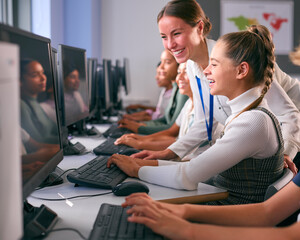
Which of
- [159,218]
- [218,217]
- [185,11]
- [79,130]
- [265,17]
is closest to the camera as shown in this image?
[159,218]

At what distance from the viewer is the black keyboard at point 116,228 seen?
90 centimetres

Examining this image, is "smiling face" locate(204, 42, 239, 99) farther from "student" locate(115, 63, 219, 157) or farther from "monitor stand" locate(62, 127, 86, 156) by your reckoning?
"monitor stand" locate(62, 127, 86, 156)

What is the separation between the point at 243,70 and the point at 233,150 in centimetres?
35

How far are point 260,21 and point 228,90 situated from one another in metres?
4.42

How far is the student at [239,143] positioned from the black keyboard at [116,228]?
0.37 metres

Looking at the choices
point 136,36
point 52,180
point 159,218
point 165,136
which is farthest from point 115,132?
point 136,36

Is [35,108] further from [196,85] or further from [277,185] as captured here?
[196,85]

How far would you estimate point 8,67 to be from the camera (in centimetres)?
56

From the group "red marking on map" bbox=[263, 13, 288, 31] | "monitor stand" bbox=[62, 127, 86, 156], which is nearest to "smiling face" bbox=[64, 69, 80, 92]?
"monitor stand" bbox=[62, 127, 86, 156]

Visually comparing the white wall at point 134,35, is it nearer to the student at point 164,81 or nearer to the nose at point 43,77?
the student at point 164,81

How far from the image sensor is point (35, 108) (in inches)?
40.0

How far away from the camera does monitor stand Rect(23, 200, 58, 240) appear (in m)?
0.91

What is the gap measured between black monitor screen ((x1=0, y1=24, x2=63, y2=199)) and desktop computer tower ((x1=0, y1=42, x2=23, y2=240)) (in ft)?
0.74

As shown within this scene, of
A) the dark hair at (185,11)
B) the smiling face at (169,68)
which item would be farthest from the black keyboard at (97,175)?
the smiling face at (169,68)
